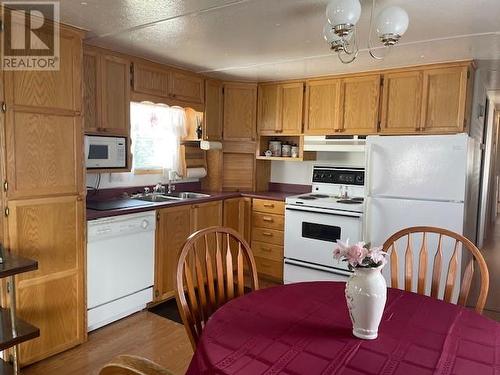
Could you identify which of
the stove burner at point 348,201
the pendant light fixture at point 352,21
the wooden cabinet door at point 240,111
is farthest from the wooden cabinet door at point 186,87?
the pendant light fixture at point 352,21

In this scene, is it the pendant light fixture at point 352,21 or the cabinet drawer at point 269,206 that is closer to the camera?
the pendant light fixture at point 352,21

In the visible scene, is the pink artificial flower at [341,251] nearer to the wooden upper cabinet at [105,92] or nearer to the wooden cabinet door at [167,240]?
the wooden cabinet door at [167,240]

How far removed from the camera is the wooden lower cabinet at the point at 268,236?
12.9 ft

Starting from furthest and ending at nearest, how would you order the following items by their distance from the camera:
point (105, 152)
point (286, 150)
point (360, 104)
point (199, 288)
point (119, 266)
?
point (286, 150) < point (360, 104) < point (105, 152) < point (119, 266) < point (199, 288)

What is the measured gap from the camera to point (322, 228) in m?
3.57

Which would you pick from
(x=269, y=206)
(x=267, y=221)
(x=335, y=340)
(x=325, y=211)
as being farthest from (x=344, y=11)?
(x=267, y=221)

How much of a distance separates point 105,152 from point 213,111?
1.40m

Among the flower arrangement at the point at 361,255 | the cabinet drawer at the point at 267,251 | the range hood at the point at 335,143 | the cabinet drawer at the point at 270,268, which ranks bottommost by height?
the cabinet drawer at the point at 270,268

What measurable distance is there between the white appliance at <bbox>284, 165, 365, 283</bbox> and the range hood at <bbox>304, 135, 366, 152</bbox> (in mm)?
314

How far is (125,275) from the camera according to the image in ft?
9.74

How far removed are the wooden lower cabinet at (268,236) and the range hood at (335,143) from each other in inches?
26.7

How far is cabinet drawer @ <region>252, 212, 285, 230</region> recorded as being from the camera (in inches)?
154

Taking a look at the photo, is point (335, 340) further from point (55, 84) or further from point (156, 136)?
point (156, 136)

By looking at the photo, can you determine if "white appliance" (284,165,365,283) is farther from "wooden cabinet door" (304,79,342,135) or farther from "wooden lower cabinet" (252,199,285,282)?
"wooden cabinet door" (304,79,342,135)
